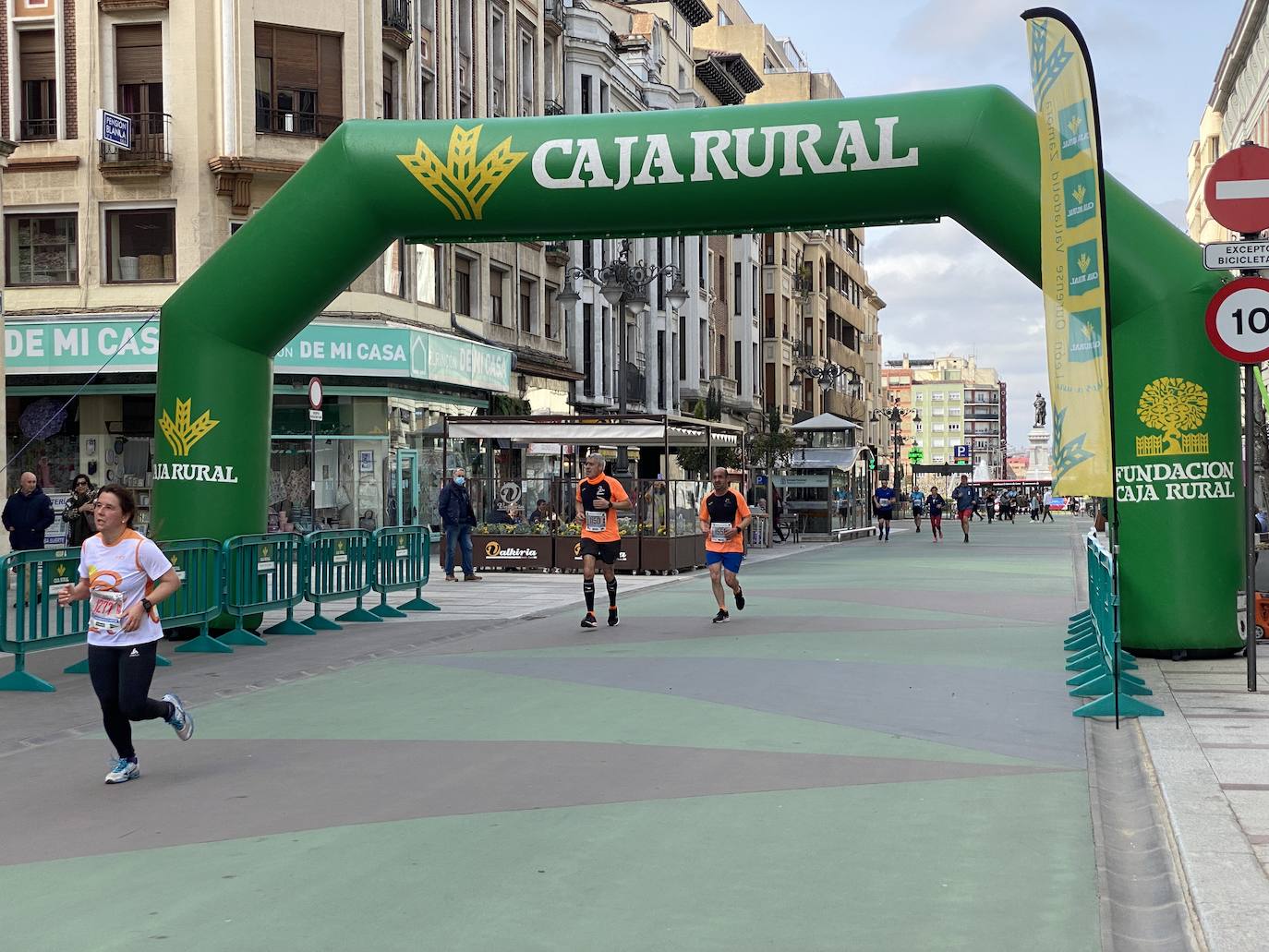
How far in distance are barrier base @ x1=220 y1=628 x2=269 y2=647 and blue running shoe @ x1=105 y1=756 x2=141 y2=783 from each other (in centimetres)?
694

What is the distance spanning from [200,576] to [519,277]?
→ 27.7 m

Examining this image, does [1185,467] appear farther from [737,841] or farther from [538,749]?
[737,841]

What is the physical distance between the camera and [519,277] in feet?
136

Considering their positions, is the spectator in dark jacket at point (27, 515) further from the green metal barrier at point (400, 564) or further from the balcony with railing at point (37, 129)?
the balcony with railing at point (37, 129)

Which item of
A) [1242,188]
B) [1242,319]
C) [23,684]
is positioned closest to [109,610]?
[23,684]

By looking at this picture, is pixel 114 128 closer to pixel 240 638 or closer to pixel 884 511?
pixel 240 638

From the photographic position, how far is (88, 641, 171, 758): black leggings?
811 cm

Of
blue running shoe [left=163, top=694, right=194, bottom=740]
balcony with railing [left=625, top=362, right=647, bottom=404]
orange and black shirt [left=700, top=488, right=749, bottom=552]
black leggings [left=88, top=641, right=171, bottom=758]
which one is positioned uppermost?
balcony with railing [left=625, top=362, right=647, bottom=404]

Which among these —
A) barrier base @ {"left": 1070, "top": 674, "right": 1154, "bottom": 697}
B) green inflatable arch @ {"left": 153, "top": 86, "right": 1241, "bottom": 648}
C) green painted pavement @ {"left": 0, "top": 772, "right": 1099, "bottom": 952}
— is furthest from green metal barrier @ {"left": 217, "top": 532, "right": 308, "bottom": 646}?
green painted pavement @ {"left": 0, "top": 772, "right": 1099, "bottom": 952}

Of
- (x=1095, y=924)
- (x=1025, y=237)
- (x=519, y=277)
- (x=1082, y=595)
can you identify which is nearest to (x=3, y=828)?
(x=1095, y=924)

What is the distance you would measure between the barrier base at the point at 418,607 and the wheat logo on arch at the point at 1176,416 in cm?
948

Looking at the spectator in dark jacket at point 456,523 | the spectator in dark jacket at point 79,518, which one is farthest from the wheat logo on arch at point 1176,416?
the spectator in dark jacket at point 456,523

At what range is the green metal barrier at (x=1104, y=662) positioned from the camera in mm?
9891

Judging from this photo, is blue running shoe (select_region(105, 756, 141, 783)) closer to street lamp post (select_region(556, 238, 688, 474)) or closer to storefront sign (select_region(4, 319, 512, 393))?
street lamp post (select_region(556, 238, 688, 474))
